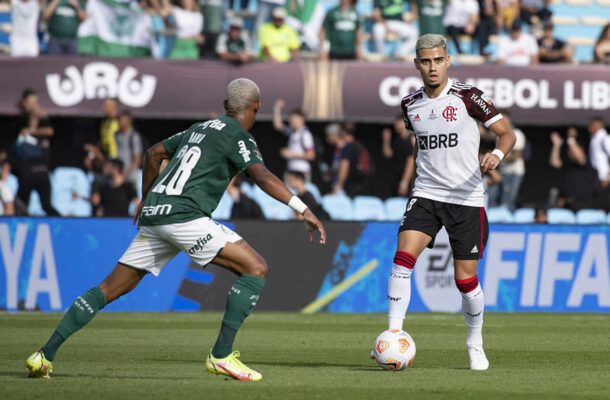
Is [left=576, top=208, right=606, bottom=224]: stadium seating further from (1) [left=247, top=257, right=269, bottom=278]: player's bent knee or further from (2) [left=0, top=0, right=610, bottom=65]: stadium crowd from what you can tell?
(1) [left=247, top=257, right=269, bottom=278]: player's bent knee

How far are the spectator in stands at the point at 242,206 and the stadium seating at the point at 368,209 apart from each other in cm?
158

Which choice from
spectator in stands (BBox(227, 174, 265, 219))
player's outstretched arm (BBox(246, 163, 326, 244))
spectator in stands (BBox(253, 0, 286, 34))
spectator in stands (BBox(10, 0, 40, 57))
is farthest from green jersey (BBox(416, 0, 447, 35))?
player's outstretched arm (BBox(246, 163, 326, 244))

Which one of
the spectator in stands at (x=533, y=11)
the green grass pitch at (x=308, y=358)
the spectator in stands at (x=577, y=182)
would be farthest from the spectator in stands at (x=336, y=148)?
the spectator in stands at (x=533, y=11)

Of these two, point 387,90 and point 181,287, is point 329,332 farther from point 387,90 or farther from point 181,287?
point 387,90

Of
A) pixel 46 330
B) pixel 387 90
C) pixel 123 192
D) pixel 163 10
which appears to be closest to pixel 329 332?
pixel 46 330

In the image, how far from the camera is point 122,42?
18875 millimetres

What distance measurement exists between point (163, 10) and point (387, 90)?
4.30 meters

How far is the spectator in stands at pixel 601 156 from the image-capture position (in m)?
18.6

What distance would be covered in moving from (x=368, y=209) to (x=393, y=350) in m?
9.75

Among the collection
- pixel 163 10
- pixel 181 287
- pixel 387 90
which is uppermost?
pixel 163 10

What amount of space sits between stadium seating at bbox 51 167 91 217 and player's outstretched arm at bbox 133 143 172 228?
9.78m

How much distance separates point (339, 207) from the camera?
1769cm

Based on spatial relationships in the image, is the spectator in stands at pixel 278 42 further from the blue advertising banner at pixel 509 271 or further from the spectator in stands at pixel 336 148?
the blue advertising banner at pixel 509 271

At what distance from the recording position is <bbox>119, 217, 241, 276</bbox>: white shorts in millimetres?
7309
